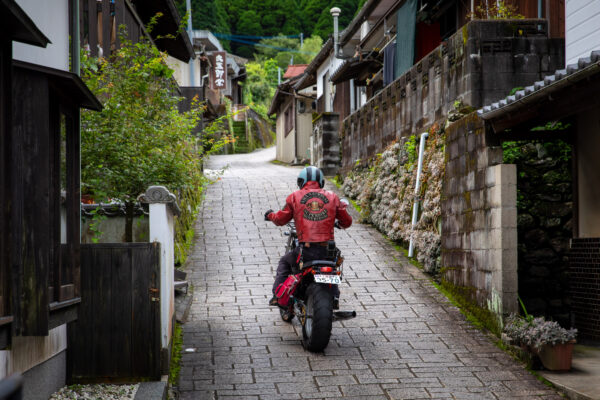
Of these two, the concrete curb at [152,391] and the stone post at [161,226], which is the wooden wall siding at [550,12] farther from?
the concrete curb at [152,391]

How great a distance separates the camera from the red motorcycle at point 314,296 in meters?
7.43

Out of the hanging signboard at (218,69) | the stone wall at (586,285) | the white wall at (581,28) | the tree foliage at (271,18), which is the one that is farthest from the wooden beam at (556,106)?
the tree foliage at (271,18)

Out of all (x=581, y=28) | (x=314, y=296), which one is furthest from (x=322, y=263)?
(x=581, y=28)

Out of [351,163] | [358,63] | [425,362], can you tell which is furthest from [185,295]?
[358,63]

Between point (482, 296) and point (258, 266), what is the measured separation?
14.6ft

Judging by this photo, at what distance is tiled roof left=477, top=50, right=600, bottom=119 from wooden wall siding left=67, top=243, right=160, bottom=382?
415 cm

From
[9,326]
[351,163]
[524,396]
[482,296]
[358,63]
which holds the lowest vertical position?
[524,396]

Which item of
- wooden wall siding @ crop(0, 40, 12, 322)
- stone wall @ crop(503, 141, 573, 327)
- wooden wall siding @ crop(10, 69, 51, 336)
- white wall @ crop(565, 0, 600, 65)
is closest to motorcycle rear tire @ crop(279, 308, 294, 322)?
stone wall @ crop(503, 141, 573, 327)

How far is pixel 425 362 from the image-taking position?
7418 millimetres

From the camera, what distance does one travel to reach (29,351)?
521 centimetres

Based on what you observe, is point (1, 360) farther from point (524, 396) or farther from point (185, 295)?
point (185, 295)

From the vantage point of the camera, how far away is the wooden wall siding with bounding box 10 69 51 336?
460cm

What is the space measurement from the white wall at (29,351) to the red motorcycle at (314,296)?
102 inches

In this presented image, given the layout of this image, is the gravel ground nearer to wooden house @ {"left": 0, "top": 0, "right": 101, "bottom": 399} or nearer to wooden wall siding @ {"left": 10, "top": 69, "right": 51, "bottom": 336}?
wooden house @ {"left": 0, "top": 0, "right": 101, "bottom": 399}
